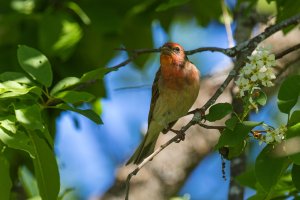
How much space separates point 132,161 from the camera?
641 centimetres

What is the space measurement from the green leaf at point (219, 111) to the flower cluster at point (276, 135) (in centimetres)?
25

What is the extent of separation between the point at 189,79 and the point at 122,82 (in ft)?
14.8

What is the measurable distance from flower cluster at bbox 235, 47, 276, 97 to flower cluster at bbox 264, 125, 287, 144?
27 centimetres

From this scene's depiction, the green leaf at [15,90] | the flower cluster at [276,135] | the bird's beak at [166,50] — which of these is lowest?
the green leaf at [15,90]

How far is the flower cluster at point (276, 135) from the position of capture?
11.5ft

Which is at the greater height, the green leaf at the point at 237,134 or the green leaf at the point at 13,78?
the green leaf at the point at 237,134

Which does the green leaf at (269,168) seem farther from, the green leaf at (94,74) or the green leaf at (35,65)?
the green leaf at (35,65)

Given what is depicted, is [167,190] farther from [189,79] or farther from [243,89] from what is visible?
[243,89]

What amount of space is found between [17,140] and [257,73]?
1.37 meters

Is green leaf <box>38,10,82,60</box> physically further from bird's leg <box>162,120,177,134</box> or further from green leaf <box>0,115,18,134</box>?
green leaf <box>0,115,18,134</box>

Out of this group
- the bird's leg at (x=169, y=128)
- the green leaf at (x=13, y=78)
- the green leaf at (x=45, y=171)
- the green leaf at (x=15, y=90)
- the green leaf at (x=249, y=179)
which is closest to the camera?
the green leaf at (x=15, y=90)

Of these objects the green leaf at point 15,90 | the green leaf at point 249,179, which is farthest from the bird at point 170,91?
the green leaf at point 15,90

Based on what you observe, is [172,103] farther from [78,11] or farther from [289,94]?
[289,94]

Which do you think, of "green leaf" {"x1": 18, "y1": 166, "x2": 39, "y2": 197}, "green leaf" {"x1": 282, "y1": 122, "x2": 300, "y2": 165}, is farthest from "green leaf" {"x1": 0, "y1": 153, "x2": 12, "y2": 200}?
"green leaf" {"x1": 18, "y1": 166, "x2": 39, "y2": 197}
